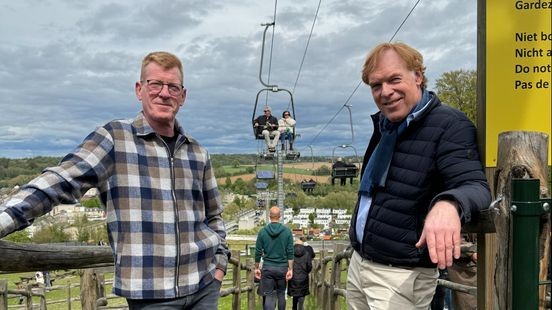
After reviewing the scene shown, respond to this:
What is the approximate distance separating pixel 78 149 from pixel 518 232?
1.22 m

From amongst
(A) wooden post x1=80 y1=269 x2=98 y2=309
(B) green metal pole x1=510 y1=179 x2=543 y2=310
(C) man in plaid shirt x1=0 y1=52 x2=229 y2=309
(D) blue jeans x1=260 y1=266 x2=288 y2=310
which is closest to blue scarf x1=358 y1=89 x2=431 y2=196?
(B) green metal pole x1=510 y1=179 x2=543 y2=310

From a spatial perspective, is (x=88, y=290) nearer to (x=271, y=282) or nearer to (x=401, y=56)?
(x=401, y=56)

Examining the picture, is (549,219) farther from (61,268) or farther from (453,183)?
(61,268)

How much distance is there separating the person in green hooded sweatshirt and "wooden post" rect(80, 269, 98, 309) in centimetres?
273

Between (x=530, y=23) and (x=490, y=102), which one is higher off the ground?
(x=530, y=23)

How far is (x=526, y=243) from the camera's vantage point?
125 cm

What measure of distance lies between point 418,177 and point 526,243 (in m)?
0.36

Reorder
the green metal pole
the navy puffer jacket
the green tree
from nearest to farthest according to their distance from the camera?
the green metal pole < the navy puffer jacket < the green tree

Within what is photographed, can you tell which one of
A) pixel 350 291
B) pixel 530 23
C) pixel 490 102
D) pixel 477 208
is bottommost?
pixel 350 291

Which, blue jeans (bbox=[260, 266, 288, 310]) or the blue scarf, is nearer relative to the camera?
the blue scarf

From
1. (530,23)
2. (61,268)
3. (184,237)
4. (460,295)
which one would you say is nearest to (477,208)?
(530,23)

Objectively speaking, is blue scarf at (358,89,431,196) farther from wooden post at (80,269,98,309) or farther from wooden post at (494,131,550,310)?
wooden post at (80,269,98,309)

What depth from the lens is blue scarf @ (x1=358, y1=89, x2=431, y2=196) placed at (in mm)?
1596

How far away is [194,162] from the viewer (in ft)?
5.89
